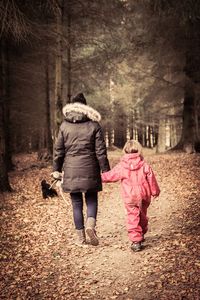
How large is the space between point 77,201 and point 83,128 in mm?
1237

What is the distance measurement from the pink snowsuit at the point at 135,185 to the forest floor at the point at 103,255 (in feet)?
1.56

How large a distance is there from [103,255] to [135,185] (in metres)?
1.24

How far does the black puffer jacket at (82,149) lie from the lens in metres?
6.34

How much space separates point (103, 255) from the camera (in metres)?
6.21

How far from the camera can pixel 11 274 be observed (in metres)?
5.81

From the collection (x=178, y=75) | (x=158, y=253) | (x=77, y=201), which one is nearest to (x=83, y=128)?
(x=77, y=201)

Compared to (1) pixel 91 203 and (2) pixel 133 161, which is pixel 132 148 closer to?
(2) pixel 133 161

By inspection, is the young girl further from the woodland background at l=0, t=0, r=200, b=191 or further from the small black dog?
the woodland background at l=0, t=0, r=200, b=191

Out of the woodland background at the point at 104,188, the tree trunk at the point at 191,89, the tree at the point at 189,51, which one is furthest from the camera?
the tree trunk at the point at 191,89

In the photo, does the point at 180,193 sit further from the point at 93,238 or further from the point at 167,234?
the point at 93,238

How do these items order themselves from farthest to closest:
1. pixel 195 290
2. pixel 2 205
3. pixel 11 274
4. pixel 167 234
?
pixel 2 205 → pixel 167 234 → pixel 11 274 → pixel 195 290

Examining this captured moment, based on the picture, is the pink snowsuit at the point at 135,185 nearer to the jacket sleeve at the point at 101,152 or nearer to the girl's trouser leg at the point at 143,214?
the girl's trouser leg at the point at 143,214

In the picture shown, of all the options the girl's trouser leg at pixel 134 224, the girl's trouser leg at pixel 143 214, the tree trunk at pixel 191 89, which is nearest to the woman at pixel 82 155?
the girl's trouser leg at pixel 134 224

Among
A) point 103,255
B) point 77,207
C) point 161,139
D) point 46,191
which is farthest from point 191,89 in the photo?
point 103,255
